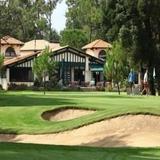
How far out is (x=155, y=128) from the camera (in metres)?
19.5

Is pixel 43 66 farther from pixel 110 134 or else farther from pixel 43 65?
pixel 110 134

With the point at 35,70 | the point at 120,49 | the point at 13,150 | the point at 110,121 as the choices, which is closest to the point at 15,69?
the point at 35,70

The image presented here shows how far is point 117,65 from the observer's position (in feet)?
186

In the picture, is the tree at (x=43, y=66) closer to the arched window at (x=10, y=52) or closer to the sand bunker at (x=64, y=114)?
the arched window at (x=10, y=52)

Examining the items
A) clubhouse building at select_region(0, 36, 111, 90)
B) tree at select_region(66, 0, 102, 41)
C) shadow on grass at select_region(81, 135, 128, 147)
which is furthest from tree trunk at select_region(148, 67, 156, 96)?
tree at select_region(66, 0, 102, 41)

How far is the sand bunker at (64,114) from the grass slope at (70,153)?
356 inches

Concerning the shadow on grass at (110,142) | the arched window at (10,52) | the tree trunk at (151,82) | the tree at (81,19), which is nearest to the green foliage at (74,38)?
the tree at (81,19)

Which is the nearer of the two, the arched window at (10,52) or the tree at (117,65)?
the tree at (117,65)

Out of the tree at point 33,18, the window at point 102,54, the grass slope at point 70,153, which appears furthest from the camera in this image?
the tree at point 33,18

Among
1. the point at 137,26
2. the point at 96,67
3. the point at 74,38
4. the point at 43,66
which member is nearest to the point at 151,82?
the point at 137,26

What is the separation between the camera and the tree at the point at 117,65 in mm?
54438

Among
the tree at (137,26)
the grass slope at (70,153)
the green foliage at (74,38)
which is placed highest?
the green foliage at (74,38)

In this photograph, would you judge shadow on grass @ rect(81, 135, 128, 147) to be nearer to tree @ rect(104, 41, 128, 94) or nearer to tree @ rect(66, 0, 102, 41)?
tree @ rect(104, 41, 128, 94)

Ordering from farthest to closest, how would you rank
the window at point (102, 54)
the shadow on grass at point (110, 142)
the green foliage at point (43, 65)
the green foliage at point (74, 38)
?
1. the green foliage at point (74, 38)
2. the window at point (102, 54)
3. the green foliage at point (43, 65)
4. the shadow on grass at point (110, 142)
